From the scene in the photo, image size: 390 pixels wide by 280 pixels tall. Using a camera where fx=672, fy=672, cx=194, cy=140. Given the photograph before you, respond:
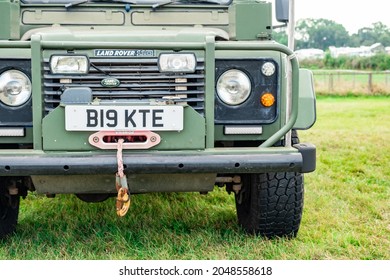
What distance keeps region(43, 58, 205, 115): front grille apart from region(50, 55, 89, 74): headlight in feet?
0.11

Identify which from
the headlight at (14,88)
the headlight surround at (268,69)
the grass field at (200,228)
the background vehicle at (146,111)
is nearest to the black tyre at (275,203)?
the grass field at (200,228)

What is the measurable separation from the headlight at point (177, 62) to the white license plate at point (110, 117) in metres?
0.23

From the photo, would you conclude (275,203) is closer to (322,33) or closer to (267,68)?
(267,68)

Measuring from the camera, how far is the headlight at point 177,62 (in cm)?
347

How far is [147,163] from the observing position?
11.0ft

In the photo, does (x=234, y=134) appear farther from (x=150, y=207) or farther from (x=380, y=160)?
(x=380, y=160)

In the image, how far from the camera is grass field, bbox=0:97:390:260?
13.0 feet

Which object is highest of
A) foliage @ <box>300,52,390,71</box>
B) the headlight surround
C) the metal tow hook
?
foliage @ <box>300,52,390,71</box>

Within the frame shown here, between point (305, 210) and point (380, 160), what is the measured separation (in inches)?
107

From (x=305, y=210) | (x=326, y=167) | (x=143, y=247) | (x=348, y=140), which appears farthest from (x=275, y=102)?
(x=348, y=140)

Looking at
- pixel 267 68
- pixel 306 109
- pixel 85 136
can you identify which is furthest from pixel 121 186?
pixel 306 109

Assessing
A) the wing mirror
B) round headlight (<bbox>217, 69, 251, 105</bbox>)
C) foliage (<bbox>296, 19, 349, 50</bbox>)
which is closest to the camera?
round headlight (<bbox>217, 69, 251, 105</bbox>)

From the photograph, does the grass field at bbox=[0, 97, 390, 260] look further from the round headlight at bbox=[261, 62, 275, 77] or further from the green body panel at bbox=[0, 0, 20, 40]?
the green body panel at bbox=[0, 0, 20, 40]

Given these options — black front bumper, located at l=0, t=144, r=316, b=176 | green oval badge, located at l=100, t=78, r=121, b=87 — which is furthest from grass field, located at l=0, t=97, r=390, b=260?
green oval badge, located at l=100, t=78, r=121, b=87
